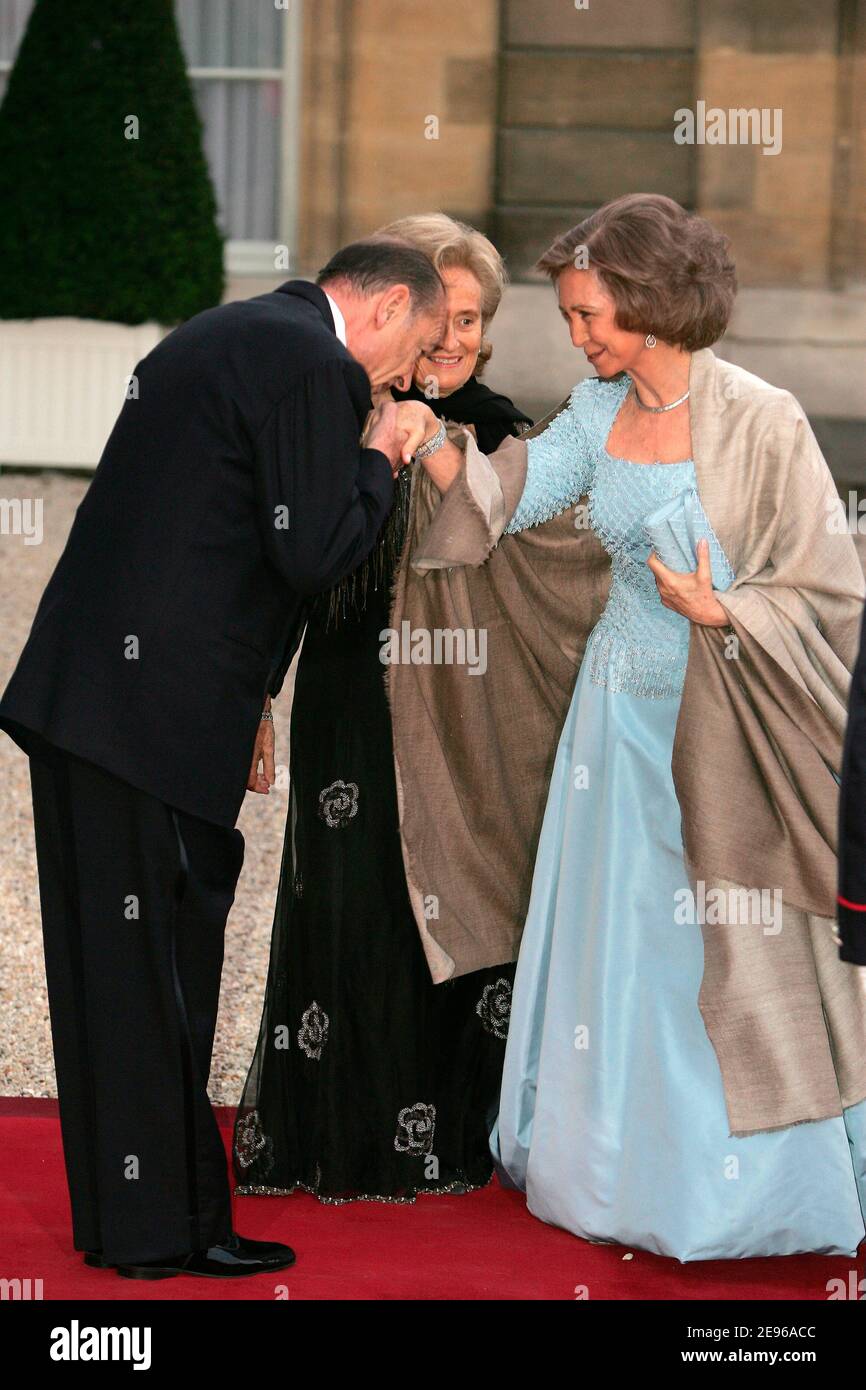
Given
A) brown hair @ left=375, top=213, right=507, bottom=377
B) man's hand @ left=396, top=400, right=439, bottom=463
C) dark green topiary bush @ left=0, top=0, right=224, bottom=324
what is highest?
dark green topiary bush @ left=0, top=0, right=224, bottom=324

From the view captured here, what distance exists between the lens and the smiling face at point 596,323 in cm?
303

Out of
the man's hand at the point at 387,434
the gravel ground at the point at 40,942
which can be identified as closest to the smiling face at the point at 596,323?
the man's hand at the point at 387,434

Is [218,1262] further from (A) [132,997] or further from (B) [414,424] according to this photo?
(B) [414,424]

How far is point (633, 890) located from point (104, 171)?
848 centimetres

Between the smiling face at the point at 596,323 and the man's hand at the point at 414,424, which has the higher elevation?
the smiling face at the point at 596,323

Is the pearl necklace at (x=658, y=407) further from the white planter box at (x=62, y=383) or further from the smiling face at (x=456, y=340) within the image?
the white planter box at (x=62, y=383)

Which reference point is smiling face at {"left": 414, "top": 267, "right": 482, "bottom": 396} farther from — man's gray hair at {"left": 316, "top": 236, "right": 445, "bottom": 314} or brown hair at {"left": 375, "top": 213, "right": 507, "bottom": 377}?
man's gray hair at {"left": 316, "top": 236, "right": 445, "bottom": 314}

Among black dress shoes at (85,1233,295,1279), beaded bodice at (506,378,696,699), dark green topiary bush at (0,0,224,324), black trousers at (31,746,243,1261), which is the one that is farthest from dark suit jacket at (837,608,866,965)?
dark green topiary bush at (0,0,224,324)

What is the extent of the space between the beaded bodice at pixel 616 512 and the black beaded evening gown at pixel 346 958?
0.54 ft

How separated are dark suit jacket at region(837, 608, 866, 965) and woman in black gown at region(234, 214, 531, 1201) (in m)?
1.25

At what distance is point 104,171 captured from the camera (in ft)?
34.9

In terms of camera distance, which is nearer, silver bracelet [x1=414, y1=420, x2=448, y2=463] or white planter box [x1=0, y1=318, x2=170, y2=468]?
silver bracelet [x1=414, y1=420, x2=448, y2=463]

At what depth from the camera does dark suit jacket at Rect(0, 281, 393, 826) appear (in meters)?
2.75

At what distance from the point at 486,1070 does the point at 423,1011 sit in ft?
0.63
